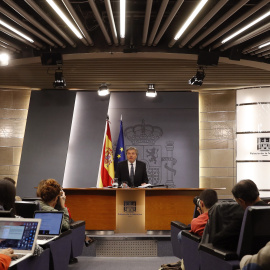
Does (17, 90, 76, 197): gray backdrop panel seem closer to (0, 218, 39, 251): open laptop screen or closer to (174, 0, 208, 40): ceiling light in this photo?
(174, 0, 208, 40): ceiling light

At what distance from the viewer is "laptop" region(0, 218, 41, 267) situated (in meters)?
2.86

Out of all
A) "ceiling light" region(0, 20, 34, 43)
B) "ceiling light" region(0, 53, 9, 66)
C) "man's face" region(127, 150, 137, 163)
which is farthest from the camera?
"man's face" region(127, 150, 137, 163)

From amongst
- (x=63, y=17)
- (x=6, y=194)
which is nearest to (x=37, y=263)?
(x=6, y=194)

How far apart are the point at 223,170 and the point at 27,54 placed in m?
5.49

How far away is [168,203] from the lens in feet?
22.5

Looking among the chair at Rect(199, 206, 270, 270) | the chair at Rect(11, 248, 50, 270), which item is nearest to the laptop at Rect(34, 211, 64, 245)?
the chair at Rect(11, 248, 50, 270)

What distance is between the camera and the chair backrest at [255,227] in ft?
9.27

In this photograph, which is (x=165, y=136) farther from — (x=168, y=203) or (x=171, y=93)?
(x=168, y=203)

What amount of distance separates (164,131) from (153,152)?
0.60 meters

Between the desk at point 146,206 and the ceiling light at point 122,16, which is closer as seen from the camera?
the ceiling light at point 122,16

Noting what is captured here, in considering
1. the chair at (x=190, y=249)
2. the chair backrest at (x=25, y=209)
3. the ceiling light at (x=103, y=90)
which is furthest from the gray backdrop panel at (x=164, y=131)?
the chair backrest at (x=25, y=209)

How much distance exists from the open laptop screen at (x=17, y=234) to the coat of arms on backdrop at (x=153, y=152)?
7.49m

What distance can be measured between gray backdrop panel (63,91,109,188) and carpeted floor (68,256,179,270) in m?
4.07

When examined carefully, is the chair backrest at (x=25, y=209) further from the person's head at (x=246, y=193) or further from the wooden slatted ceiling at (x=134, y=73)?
the wooden slatted ceiling at (x=134, y=73)
